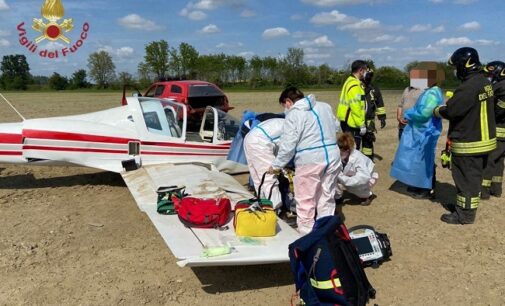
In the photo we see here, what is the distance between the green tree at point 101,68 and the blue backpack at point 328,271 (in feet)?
280

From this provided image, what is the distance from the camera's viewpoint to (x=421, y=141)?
251 inches

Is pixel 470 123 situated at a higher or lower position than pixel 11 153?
higher

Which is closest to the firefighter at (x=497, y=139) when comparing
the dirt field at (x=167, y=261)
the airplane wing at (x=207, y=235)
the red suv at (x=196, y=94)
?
the dirt field at (x=167, y=261)

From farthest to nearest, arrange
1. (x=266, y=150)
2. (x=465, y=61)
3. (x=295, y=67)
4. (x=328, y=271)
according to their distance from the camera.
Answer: (x=295, y=67), (x=266, y=150), (x=465, y=61), (x=328, y=271)

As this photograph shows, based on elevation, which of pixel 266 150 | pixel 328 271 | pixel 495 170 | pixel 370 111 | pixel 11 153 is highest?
pixel 370 111

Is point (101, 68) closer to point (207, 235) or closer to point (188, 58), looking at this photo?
point (188, 58)

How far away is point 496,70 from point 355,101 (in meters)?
2.38

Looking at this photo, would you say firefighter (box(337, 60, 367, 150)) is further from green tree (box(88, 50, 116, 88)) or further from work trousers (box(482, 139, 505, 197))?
green tree (box(88, 50, 116, 88))

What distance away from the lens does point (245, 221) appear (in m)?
4.18

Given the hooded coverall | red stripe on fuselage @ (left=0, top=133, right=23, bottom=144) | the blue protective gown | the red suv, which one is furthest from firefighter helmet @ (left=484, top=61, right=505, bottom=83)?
the red suv

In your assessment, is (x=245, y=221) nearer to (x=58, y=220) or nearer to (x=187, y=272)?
(x=187, y=272)

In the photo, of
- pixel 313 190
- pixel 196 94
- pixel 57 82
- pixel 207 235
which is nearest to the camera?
pixel 207 235

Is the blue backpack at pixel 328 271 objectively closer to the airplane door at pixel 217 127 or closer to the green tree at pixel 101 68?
the airplane door at pixel 217 127

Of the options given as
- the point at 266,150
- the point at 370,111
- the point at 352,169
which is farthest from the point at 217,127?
the point at 370,111
